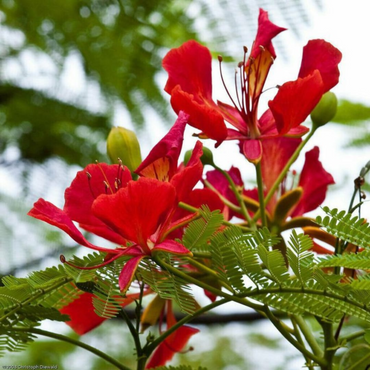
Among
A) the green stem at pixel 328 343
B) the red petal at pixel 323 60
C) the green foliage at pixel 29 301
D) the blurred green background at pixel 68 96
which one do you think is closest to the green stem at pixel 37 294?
the green foliage at pixel 29 301

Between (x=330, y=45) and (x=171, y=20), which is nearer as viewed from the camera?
(x=330, y=45)

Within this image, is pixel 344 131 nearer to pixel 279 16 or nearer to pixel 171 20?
pixel 279 16

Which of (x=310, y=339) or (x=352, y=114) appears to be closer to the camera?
(x=310, y=339)

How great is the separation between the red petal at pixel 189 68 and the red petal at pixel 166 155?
5.6 inches

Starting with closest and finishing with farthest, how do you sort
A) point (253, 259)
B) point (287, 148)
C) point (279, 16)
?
point (253, 259)
point (287, 148)
point (279, 16)

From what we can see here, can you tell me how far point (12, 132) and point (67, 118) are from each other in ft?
0.55

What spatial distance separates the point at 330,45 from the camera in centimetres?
98

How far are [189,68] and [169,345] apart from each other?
0.46 m

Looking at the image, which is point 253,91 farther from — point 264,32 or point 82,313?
point 82,313

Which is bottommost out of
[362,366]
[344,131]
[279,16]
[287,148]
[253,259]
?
[362,366]

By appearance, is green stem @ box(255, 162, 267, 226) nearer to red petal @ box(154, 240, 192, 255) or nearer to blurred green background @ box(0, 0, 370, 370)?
red petal @ box(154, 240, 192, 255)

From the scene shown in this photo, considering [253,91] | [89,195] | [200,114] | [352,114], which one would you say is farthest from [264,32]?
[352,114]

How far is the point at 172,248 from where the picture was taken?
2.52 ft

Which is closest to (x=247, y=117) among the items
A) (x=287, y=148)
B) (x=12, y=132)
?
(x=287, y=148)
